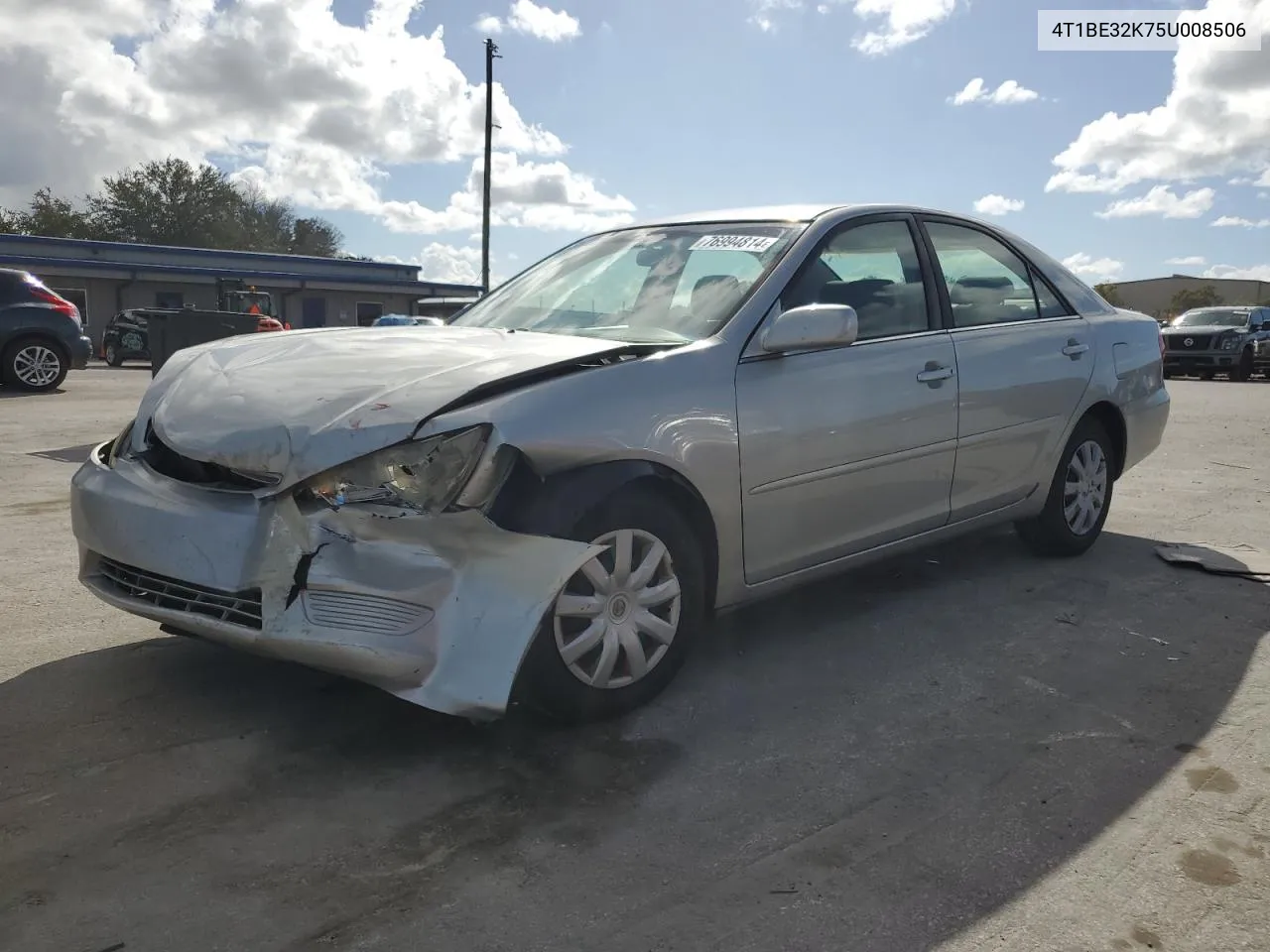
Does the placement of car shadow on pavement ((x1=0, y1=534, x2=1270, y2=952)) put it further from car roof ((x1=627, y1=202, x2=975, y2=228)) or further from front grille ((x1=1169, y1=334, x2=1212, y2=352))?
front grille ((x1=1169, y1=334, x2=1212, y2=352))

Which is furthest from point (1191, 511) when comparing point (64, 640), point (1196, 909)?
point (64, 640)

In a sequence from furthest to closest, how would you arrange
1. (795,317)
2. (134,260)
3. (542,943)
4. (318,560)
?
(134,260) → (795,317) → (318,560) → (542,943)

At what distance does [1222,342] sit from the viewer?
2238 cm

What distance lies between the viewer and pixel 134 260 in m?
37.1

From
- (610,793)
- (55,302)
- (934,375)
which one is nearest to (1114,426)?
(934,375)

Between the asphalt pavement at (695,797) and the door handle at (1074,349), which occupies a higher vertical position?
the door handle at (1074,349)

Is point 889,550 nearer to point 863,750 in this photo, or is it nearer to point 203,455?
point 863,750

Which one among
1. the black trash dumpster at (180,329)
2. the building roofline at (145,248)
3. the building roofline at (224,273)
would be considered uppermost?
the building roofline at (145,248)

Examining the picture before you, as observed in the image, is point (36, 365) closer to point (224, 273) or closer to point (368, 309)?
point (224, 273)

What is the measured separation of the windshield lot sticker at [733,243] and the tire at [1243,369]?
72.8 feet

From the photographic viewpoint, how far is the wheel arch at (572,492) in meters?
2.78

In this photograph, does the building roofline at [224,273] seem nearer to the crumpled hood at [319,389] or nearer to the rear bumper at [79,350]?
the rear bumper at [79,350]

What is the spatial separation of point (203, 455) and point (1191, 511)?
19.6 feet

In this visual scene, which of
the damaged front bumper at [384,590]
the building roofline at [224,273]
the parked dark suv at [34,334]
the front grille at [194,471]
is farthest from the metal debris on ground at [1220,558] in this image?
the building roofline at [224,273]
